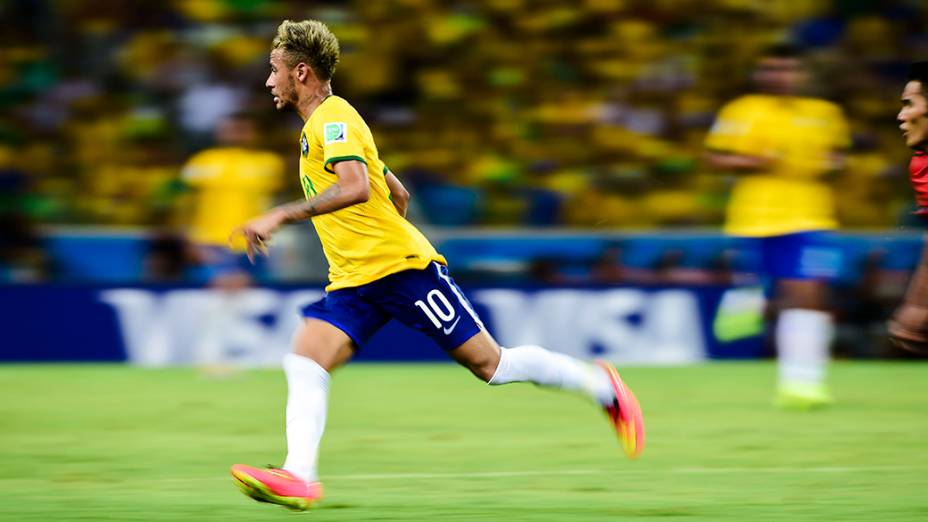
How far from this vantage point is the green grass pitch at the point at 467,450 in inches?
228

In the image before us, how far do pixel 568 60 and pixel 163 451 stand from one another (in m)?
9.33

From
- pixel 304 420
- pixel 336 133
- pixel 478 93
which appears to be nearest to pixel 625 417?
pixel 304 420

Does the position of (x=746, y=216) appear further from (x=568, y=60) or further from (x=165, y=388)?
(x=568, y=60)

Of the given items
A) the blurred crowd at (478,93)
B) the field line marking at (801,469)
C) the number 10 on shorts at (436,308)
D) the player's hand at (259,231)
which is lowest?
the field line marking at (801,469)

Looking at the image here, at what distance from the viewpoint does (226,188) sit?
12.1m

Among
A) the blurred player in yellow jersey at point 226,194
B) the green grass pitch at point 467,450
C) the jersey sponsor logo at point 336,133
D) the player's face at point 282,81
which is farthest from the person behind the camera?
the blurred player in yellow jersey at point 226,194

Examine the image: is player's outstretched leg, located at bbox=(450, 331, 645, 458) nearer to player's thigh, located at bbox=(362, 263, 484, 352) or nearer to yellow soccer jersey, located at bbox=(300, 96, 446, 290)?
player's thigh, located at bbox=(362, 263, 484, 352)

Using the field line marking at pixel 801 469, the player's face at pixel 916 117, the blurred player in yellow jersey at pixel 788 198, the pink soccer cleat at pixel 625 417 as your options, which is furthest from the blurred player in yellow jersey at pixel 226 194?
the player's face at pixel 916 117

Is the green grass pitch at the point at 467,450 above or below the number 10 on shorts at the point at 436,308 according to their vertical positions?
below

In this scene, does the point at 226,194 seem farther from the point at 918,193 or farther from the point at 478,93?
the point at 918,193

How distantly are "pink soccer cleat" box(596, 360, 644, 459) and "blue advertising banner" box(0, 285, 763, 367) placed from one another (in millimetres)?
6789

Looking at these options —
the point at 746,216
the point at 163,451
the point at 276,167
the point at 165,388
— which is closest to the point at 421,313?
the point at 163,451

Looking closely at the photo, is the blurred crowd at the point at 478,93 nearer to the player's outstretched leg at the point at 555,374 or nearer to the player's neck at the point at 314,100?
the player's outstretched leg at the point at 555,374

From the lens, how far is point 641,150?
15344 millimetres
